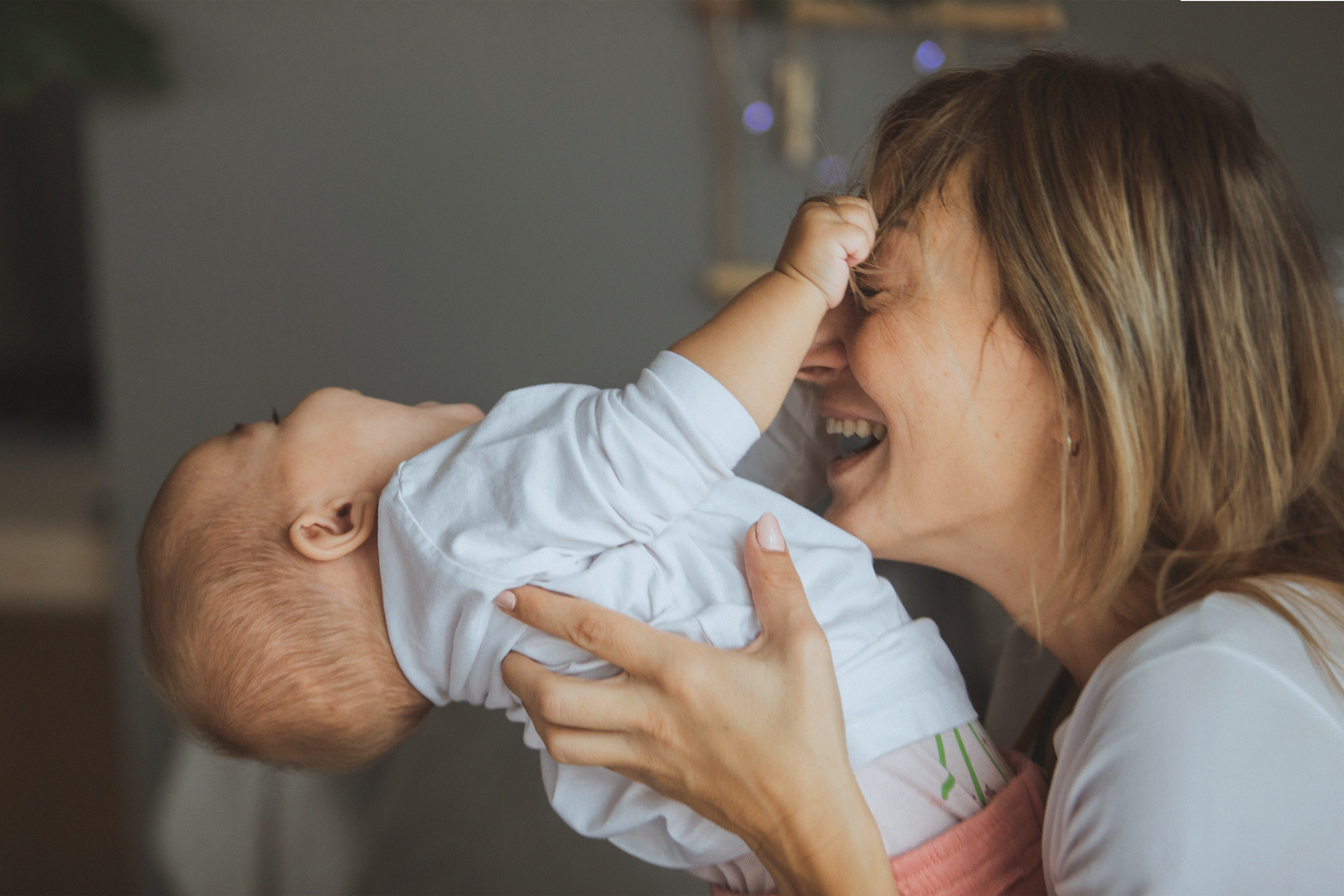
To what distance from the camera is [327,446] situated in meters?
0.87

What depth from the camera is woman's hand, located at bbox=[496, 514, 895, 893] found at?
2.27 feet

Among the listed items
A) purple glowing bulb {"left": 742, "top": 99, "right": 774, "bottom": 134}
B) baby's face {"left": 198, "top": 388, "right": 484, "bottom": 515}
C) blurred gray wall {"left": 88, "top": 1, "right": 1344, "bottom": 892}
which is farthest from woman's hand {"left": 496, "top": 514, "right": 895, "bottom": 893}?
purple glowing bulb {"left": 742, "top": 99, "right": 774, "bottom": 134}

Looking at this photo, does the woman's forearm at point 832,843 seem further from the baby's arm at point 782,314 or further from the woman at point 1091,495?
the baby's arm at point 782,314

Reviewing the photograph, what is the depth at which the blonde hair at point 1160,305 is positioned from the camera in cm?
79

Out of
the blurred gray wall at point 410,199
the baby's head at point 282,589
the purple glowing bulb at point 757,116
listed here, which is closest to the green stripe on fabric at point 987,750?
the baby's head at point 282,589

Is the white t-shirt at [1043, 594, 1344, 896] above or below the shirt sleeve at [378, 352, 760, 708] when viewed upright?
below

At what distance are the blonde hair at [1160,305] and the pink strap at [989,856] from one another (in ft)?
0.75

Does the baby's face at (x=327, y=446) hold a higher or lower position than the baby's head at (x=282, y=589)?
higher

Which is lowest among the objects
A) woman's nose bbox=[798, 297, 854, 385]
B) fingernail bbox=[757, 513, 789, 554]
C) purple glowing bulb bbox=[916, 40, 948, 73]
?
fingernail bbox=[757, 513, 789, 554]

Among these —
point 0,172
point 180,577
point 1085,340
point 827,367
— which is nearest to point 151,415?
point 0,172

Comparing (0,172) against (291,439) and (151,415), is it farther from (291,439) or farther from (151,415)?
(291,439)

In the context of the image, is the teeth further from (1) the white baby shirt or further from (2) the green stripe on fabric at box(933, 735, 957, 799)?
(2) the green stripe on fabric at box(933, 735, 957, 799)

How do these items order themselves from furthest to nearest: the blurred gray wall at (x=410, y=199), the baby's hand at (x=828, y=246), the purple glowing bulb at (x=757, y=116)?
1. the purple glowing bulb at (x=757, y=116)
2. the blurred gray wall at (x=410, y=199)
3. the baby's hand at (x=828, y=246)

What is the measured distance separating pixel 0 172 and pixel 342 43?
2.48 feet
